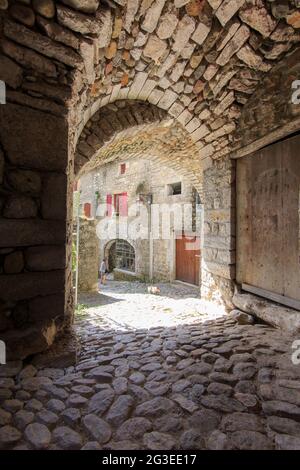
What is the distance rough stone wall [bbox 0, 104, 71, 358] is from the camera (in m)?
1.57

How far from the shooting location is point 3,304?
158 cm

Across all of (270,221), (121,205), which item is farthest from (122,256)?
(270,221)

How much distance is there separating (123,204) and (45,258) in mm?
10558

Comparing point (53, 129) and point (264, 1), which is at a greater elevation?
point (264, 1)

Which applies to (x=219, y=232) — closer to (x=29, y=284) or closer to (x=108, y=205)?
(x=29, y=284)

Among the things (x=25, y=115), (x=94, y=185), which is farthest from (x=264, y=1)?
(x=94, y=185)

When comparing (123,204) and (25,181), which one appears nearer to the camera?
(25,181)

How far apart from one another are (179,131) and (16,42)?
345 centimetres

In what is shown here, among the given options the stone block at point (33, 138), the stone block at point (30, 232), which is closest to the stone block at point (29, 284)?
the stone block at point (30, 232)

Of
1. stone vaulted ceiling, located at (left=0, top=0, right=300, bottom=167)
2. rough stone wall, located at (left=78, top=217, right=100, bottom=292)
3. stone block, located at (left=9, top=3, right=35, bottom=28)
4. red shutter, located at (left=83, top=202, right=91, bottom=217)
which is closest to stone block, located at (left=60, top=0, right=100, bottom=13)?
stone vaulted ceiling, located at (left=0, top=0, right=300, bottom=167)

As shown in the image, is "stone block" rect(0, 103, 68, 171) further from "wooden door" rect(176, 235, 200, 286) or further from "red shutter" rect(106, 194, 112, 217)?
"red shutter" rect(106, 194, 112, 217)

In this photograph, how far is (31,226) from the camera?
1.64m

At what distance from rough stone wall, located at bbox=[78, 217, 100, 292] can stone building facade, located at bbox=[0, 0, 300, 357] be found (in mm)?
4957
